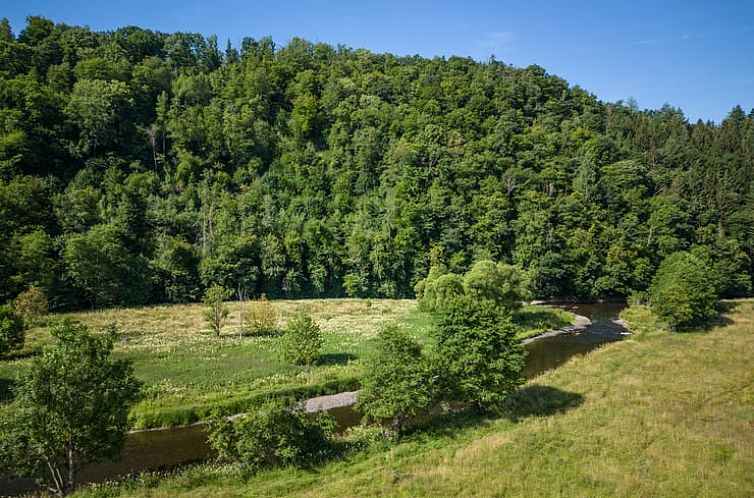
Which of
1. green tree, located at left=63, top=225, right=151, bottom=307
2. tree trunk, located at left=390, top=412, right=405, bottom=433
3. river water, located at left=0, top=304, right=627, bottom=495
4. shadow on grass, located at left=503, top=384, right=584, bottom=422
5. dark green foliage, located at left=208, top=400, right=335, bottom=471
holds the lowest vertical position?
shadow on grass, located at left=503, top=384, right=584, bottom=422

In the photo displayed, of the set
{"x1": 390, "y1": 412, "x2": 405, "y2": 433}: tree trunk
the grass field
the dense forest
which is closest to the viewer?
{"x1": 390, "y1": 412, "x2": 405, "y2": 433}: tree trunk

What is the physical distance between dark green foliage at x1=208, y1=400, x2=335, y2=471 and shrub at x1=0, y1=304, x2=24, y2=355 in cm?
3075

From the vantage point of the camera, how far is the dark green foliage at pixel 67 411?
21188 mm

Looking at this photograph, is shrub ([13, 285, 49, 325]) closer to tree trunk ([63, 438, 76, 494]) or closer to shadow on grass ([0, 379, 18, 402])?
shadow on grass ([0, 379, 18, 402])

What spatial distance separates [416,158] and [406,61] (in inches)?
2842

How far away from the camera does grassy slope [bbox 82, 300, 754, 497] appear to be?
22.1m

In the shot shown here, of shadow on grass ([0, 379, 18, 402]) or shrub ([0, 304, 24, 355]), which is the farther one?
shrub ([0, 304, 24, 355])

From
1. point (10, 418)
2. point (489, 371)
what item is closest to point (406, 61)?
point (489, 371)

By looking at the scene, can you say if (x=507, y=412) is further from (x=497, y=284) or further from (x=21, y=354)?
(x=21, y=354)

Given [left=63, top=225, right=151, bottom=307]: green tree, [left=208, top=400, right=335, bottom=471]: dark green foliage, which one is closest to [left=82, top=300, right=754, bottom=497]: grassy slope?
[left=208, top=400, right=335, bottom=471]: dark green foliage

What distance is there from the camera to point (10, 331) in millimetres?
42438

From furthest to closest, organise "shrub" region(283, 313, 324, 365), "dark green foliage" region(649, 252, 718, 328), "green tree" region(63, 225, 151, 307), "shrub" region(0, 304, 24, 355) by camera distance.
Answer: "green tree" region(63, 225, 151, 307), "dark green foliage" region(649, 252, 718, 328), "shrub" region(283, 313, 324, 365), "shrub" region(0, 304, 24, 355)

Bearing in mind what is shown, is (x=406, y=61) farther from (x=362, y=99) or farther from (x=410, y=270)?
(x=410, y=270)

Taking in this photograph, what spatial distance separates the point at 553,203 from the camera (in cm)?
11100
